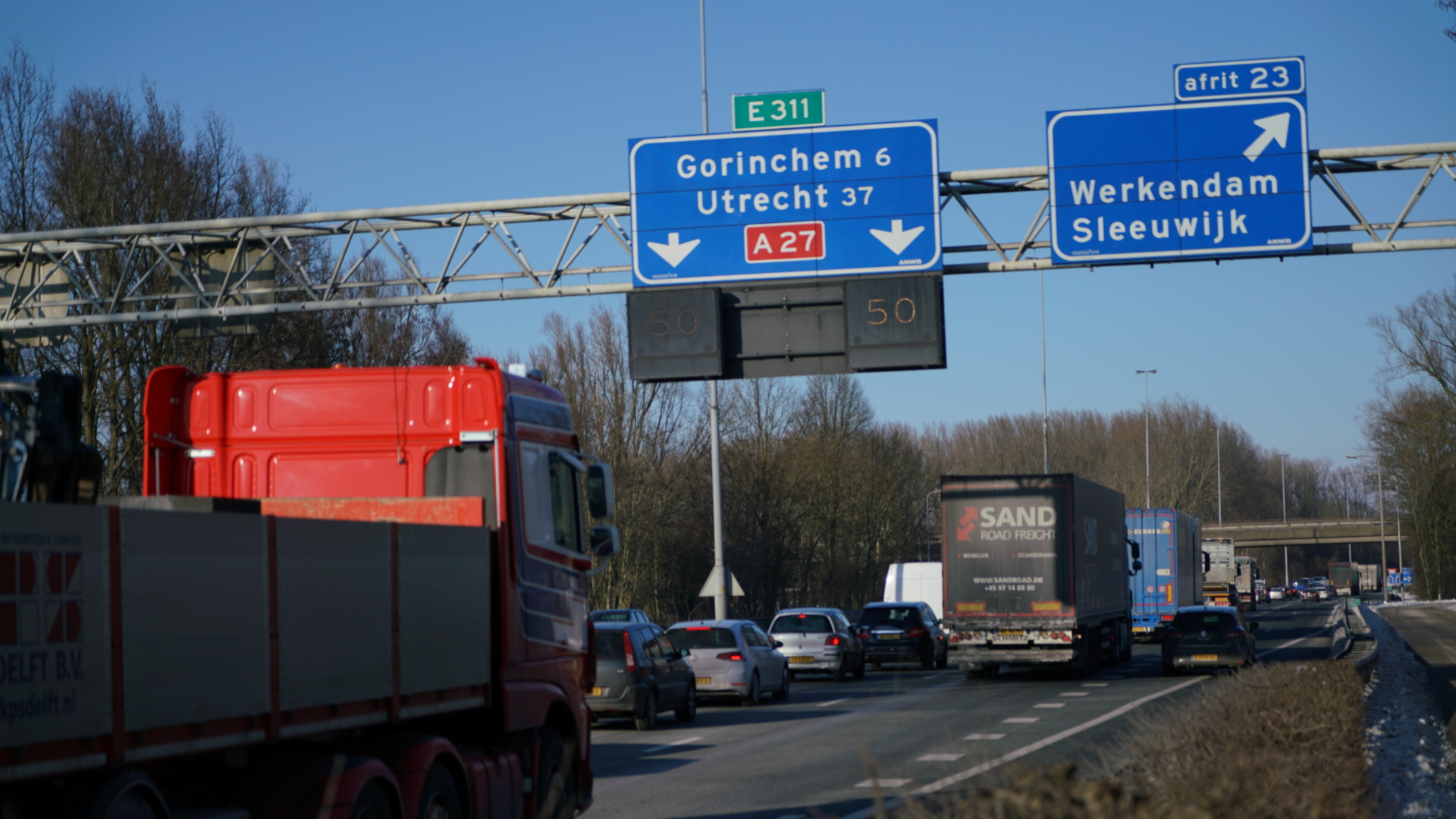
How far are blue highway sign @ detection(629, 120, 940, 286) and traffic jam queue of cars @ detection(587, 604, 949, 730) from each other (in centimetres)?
501

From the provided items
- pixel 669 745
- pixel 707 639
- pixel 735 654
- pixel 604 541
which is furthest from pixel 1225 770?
→ pixel 707 639

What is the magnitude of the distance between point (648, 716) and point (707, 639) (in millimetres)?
4396

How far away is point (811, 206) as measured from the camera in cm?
1839

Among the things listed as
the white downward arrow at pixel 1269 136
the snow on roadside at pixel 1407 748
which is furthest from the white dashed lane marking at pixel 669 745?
the white downward arrow at pixel 1269 136

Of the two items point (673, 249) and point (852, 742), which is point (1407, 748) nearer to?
point (852, 742)

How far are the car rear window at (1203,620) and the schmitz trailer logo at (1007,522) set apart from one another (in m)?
3.59

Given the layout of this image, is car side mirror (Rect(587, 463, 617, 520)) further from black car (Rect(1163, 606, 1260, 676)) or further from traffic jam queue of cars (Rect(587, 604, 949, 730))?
black car (Rect(1163, 606, 1260, 676))

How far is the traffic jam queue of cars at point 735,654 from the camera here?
733 inches

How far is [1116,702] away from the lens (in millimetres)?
21281

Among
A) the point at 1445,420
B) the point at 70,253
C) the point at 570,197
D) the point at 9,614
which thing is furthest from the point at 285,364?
the point at 1445,420

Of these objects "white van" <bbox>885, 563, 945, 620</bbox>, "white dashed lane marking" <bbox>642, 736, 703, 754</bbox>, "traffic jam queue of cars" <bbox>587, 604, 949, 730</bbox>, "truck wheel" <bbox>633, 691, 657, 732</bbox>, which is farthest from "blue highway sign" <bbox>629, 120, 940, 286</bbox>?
"white van" <bbox>885, 563, 945, 620</bbox>

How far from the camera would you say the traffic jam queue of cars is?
18625 mm

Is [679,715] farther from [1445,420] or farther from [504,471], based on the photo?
[1445,420]

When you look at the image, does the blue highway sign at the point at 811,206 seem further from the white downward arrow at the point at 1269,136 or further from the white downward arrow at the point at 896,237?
the white downward arrow at the point at 1269,136
